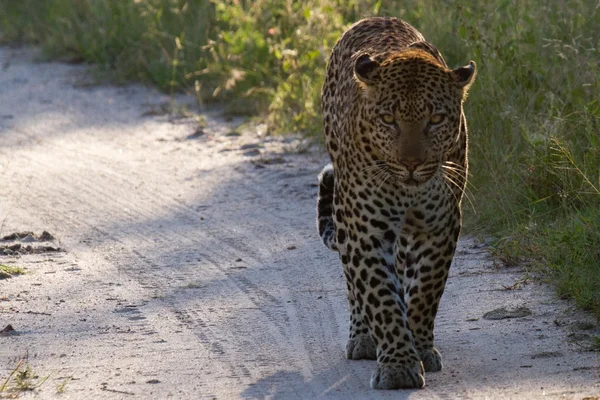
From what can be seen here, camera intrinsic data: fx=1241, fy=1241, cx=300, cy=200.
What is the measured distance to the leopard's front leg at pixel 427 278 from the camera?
5633mm

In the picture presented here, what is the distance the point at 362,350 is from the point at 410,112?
1.20 meters

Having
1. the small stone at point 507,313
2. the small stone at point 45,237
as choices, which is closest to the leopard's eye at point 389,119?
the small stone at point 507,313

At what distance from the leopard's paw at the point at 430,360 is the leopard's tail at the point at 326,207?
0.98m

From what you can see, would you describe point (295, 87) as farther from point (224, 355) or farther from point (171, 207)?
point (224, 355)

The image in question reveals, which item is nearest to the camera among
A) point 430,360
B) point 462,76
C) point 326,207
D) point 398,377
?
point 398,377

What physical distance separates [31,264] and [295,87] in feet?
14.3

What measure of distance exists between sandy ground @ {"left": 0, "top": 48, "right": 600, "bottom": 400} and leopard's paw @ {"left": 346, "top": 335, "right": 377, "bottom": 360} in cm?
6

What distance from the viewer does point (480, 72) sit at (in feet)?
29.5

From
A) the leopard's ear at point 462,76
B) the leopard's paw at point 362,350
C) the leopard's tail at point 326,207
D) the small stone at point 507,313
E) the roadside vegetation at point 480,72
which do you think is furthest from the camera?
the roadside vegetation at point 480,72

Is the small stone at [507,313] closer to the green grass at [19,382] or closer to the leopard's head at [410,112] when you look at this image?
the leopard's head at [410,112]

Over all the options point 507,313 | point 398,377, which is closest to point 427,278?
point 398,377

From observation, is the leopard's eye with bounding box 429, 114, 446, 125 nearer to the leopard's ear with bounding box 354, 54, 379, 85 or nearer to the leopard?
the leopard

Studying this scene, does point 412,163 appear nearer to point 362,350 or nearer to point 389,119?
point 389,119

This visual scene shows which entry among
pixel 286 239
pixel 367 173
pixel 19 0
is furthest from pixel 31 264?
pixel 19 0
